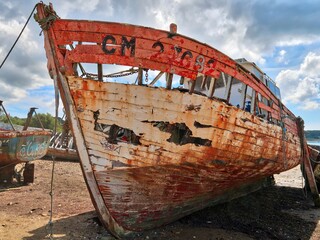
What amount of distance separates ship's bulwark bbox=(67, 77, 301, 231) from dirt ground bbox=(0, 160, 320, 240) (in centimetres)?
77

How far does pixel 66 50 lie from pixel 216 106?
244 cm

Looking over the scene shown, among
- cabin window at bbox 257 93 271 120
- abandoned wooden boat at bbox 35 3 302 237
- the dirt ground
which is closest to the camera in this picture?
abandoned wooden boat at bbox 35 3 302 237

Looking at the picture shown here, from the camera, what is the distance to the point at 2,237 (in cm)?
474

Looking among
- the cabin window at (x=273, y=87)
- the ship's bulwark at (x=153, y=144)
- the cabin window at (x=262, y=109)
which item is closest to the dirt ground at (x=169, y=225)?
the ship's bulwark at (x=153, y=144)

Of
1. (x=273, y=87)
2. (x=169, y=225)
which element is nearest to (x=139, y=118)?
(x=169, y=225)

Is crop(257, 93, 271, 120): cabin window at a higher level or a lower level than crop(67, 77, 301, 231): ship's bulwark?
higher

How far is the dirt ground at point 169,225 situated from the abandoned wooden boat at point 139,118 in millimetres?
856

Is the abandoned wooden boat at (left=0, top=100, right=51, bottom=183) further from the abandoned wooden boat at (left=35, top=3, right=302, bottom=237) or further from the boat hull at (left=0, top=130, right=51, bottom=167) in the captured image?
the abandoned wooden boat at (left=35, top=3, right=302, bottom=237)

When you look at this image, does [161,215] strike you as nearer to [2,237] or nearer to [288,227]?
[2,237]

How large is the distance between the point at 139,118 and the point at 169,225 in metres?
2.60

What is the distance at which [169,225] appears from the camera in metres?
5.64

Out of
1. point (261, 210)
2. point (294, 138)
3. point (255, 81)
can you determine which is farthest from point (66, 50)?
point (294, 138)

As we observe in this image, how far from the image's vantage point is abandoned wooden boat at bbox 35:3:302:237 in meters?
4.01

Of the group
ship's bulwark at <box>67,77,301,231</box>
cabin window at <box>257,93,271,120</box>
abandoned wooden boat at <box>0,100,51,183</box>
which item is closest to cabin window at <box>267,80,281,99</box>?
cabin window at <box>257,93,271,120</box>
